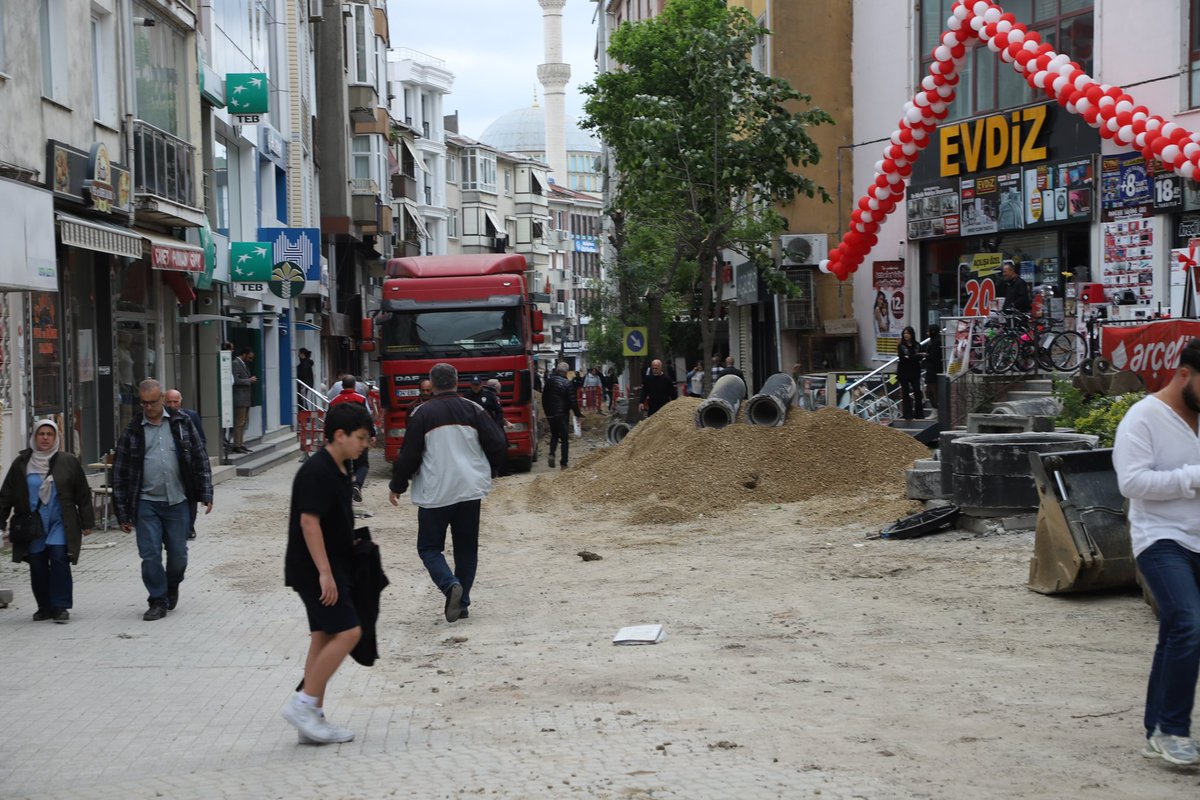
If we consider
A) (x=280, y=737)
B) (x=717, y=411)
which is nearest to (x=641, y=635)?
(x=280, y=737)

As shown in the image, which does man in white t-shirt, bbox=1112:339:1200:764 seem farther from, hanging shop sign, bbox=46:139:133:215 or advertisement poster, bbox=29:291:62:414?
hanging shop sign, bbox=46:139:133:215

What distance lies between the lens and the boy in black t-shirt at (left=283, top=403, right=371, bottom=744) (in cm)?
681

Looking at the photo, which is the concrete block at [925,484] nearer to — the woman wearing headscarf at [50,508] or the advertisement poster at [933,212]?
the woman wearing headscarf at [50,508]

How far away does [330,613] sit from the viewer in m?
6.86

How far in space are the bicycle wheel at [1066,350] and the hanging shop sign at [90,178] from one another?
502 inches

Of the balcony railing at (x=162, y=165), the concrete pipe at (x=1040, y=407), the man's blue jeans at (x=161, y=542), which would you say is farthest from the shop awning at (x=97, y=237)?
the concrete pipe at (x=1040, y=407)

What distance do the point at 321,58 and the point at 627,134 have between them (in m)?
21.5

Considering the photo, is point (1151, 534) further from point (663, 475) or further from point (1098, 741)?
point (663, 475)

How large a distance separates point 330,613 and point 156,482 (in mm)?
4573

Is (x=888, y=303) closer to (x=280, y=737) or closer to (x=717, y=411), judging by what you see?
(x=717, y=411)

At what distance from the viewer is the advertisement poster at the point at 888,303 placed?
30.8 m

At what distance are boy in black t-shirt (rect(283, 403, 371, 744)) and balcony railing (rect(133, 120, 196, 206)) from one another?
1529cm

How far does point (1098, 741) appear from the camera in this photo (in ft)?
21.4

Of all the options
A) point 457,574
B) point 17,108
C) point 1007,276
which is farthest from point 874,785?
point 1007,276
